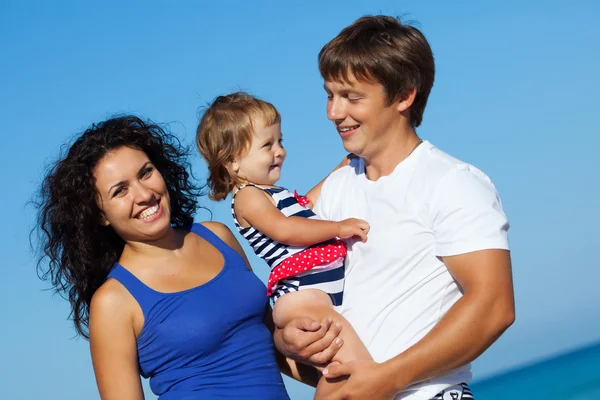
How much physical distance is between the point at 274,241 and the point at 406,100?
0.99 meters

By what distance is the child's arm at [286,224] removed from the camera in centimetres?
377

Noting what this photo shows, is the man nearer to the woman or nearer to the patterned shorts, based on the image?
the patterned shorts

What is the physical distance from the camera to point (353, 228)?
3732 mm

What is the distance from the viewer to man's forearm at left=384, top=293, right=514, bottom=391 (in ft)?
10.8

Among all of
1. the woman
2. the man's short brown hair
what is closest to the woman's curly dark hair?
the woman

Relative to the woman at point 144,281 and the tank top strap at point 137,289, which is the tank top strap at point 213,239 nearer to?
the woman at point 144,281

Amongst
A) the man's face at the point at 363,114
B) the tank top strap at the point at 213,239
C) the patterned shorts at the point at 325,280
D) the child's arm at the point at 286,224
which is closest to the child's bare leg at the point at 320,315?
the patterned shorts at the point at 325,280

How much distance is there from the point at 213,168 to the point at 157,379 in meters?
1.15

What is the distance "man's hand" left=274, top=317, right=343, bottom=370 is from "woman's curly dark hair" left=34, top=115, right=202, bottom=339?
1155mm

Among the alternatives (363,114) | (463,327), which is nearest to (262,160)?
(363,114)

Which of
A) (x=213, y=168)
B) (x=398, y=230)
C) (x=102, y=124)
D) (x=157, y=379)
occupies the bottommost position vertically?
(x=157, y=379)

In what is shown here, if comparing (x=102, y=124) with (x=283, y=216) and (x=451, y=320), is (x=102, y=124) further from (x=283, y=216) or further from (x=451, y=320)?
(x=451, y=320)

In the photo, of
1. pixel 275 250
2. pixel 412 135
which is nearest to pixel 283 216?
pixel 275 250

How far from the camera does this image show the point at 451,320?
10.8 ft
